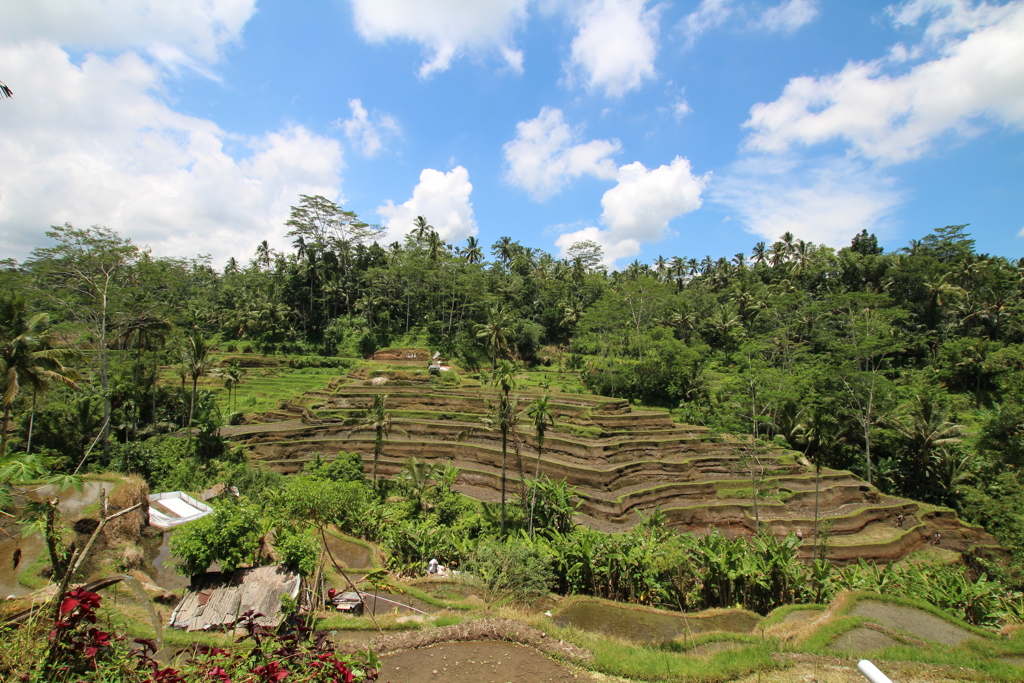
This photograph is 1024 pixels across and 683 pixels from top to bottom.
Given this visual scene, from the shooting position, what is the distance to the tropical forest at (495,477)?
7.78 metres

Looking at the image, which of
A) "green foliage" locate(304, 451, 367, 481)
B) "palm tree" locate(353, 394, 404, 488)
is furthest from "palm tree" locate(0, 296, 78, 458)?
"palm tree" locate(353, 394, 404, 488)

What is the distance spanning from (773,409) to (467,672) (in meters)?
30.5

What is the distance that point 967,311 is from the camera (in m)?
39.2

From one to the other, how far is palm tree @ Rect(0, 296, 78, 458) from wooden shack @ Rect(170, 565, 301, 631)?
47.5ft

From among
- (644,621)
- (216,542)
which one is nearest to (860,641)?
(644,621)

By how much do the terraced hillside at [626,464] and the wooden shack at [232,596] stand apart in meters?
9.56

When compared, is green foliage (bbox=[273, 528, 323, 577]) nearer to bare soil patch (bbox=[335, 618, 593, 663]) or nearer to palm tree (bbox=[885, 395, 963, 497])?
bare soil patch (bbox=[335, 618, 593, 663])

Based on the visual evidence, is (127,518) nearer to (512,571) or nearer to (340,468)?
(512,571)

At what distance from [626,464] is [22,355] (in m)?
26.1

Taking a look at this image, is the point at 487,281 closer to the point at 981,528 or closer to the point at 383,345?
the point at 383,345

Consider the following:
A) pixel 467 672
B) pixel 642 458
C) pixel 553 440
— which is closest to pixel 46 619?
pixel 467 672

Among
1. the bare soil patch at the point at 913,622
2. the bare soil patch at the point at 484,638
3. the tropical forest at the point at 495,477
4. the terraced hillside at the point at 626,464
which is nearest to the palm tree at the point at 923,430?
the tropical forest at the point at 495,477

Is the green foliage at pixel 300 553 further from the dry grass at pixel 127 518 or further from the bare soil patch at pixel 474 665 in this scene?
the dry grass at pixel 127 518

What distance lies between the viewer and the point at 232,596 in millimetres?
9273
